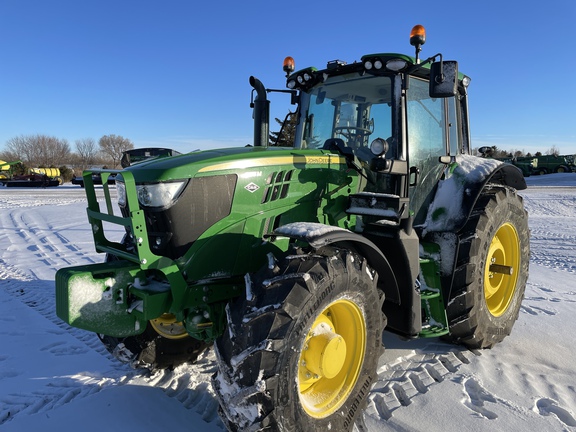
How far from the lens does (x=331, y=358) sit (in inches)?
101

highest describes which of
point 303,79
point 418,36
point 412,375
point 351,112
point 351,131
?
point 418,36

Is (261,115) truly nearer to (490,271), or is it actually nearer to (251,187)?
(251,187)

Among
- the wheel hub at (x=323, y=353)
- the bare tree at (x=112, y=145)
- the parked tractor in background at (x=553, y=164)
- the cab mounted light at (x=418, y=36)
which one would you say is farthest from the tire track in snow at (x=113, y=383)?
the bare tree at (x=112, y=145)

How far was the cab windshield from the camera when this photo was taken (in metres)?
3.53

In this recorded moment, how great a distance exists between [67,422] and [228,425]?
3.94 ft

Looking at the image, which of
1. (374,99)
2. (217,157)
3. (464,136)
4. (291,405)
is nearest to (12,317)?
(217,157)

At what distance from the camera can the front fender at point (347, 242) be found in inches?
95.3

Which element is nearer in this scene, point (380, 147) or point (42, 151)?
point (380, 147)

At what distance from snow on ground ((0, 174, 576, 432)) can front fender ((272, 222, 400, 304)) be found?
0.76 metres

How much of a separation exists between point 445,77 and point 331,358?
1.99 m

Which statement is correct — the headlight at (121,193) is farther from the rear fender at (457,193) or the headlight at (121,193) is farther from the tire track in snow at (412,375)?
the rear fender at (457,193)

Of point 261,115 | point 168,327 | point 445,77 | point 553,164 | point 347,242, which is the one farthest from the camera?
point 553,164

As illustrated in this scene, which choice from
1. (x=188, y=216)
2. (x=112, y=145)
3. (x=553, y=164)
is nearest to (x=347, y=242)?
(x=188, y=216)

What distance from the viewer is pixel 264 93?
3.76m
